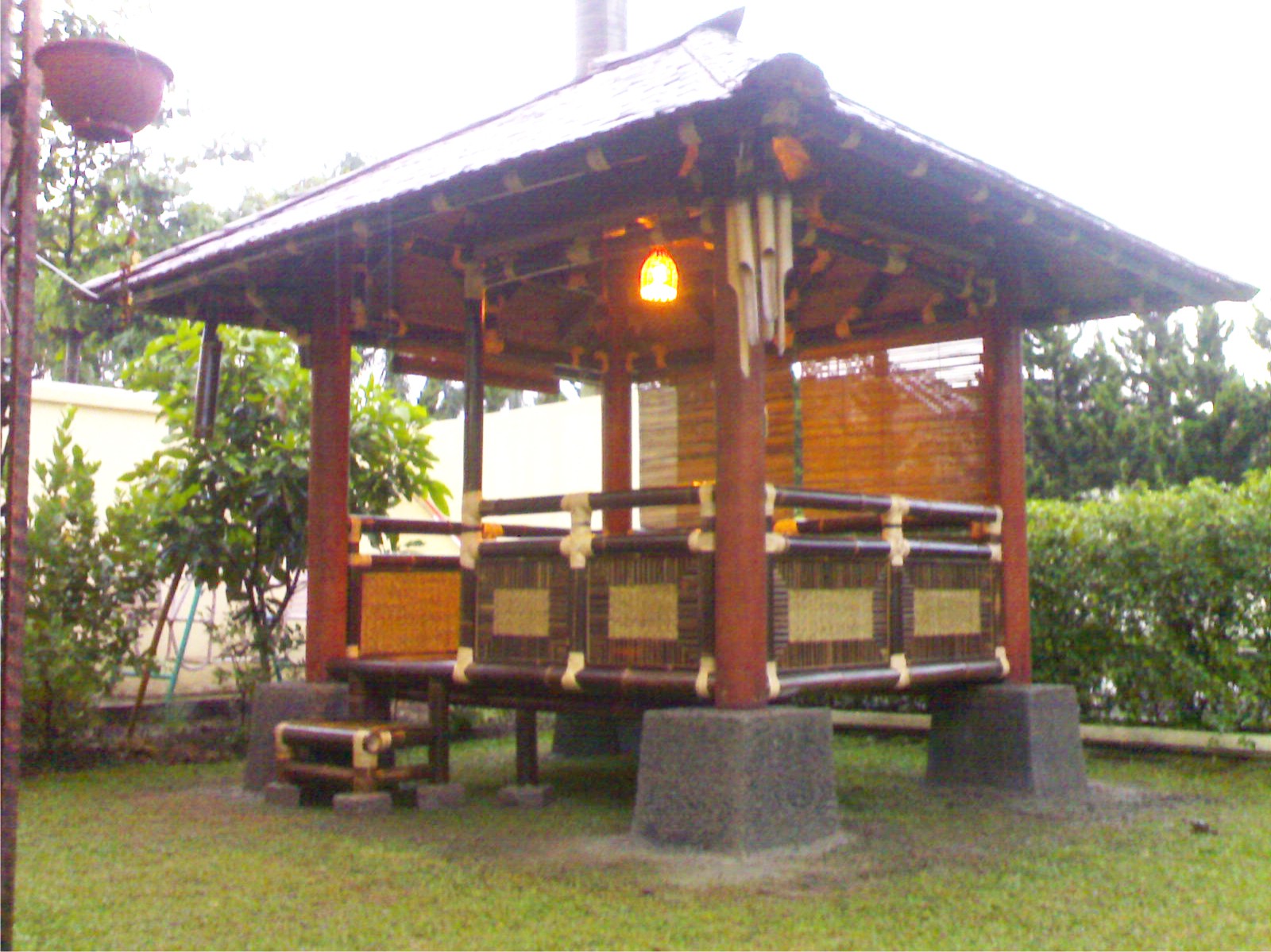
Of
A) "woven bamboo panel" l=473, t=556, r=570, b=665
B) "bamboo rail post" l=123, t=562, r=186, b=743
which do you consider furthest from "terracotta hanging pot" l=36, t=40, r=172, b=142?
"bamboo rail post" l=123, t=562, r=186, b=743

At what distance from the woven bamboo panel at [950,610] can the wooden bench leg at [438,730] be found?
2493 mm

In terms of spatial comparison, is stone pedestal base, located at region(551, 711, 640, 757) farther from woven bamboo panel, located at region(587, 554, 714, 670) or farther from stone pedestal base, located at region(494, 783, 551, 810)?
woven bamboo panel, located at region(587, 554, 714, 670)

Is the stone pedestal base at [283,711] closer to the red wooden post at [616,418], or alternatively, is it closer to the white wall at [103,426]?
the red wooden post at [616,418]

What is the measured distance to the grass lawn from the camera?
14.4 feet

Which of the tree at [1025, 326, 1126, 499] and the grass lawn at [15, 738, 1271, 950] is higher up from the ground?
the tree at [1025, 326, 1126, 499]

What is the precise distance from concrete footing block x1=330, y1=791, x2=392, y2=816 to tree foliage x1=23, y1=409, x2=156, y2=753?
8.82 feet

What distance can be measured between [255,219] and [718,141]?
384 centimetres

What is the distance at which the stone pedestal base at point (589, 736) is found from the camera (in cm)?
917

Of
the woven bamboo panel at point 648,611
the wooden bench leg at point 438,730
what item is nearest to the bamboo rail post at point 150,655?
the wooden bench leg at point 438,730

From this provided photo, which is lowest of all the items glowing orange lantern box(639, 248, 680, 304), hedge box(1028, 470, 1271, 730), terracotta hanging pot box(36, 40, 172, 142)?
hedge box(1028, 470, 1271, 730)

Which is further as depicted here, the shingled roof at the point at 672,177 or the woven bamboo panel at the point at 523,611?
the woven bamboo panel at the point at 523,611

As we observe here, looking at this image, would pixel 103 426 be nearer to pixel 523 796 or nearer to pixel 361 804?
pixel 361 804

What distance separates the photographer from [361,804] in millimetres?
6664

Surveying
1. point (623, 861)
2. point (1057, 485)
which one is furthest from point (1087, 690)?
point (1057, 485)
